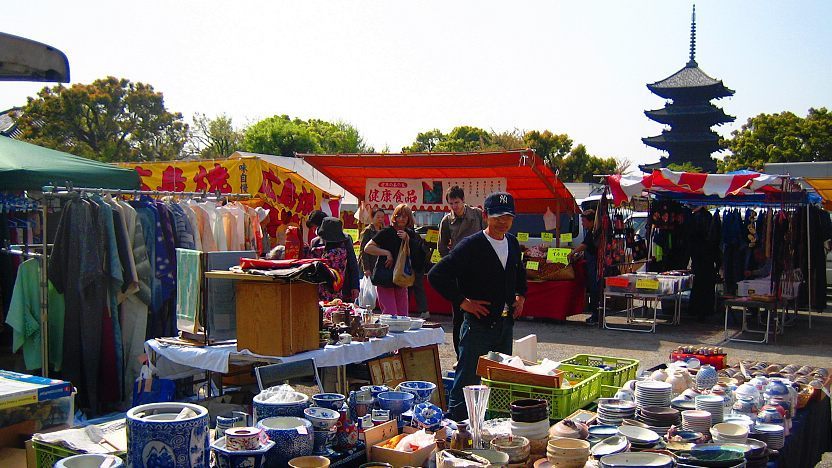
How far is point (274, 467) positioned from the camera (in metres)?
2.58

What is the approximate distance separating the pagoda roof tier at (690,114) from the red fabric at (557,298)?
32979mm

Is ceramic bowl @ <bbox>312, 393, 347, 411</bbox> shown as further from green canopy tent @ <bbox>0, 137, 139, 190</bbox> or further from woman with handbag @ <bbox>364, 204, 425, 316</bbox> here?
green canopy tent @ <bbox>0, 137, 139, 190</bbox>

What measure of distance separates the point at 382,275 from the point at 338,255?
97 centimetres

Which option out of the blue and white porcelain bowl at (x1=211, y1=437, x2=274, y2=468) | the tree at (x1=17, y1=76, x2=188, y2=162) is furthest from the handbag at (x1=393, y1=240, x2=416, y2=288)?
the tree at (x1=17, y1=76, x2=188, y2=162)

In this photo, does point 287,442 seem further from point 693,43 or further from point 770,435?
point 693,43

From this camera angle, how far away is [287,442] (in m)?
2.58

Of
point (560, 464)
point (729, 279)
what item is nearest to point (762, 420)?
point (560, 464)

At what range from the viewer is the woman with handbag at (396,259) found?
24.4 feet

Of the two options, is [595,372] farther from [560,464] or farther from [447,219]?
[447,219]

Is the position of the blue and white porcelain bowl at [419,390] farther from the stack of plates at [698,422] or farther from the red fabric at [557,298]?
the red fabric at [557,298]

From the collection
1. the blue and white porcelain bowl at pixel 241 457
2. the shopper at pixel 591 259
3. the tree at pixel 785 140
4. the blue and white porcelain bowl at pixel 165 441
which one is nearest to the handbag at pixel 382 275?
the shopper at pixel 591 259

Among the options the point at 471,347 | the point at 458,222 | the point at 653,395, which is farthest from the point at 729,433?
the point at 458,222

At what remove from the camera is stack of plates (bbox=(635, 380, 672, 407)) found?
3.56 meters

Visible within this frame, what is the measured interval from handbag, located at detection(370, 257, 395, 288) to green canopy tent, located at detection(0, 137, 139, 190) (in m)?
2.70
